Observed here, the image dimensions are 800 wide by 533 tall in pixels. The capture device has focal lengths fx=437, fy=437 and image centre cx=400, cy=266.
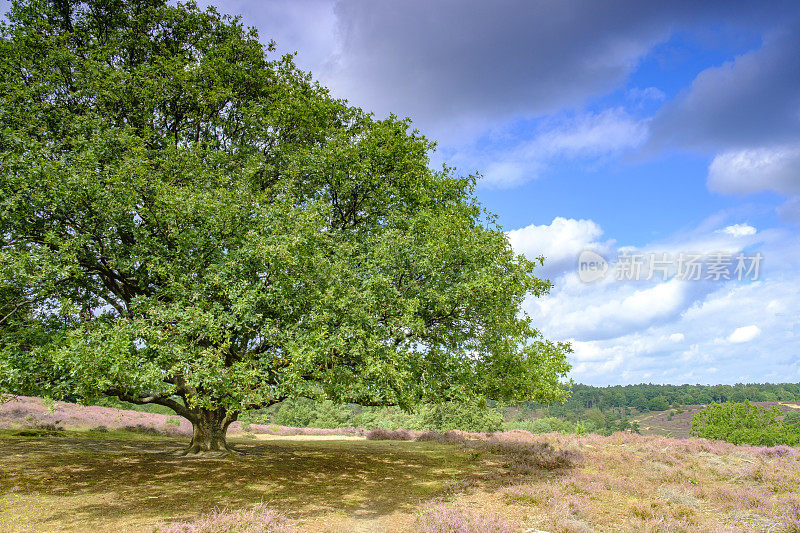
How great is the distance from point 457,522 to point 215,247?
1135cm

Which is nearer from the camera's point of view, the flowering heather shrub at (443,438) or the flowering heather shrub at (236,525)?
the flowering heather shrub at (236,525)

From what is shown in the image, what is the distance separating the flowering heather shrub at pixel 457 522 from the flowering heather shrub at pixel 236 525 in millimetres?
3283

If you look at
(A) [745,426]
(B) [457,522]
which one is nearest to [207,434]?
(B) [457,522]

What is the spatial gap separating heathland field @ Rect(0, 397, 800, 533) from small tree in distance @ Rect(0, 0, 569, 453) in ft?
9.29

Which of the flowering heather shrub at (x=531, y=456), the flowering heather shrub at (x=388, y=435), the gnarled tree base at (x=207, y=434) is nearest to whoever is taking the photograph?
the flowering heather shrub at (x=531, y=456)

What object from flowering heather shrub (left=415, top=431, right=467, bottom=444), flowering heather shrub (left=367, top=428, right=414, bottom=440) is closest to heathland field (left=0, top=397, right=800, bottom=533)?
flowering heather shrub (left=415, top=431, right=467, bottom=444)

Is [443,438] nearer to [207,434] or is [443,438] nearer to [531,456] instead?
[531,456]

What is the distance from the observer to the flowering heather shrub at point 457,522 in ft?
33.1

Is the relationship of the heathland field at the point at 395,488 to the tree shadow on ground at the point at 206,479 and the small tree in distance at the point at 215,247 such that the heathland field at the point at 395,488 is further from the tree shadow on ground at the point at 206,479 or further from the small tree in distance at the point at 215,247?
the small tree in distance at the point at 215,247

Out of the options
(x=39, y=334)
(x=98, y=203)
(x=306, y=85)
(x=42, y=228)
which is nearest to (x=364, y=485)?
(x=39, y=334)

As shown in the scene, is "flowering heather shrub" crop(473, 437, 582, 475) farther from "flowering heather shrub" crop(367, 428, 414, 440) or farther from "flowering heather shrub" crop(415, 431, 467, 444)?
"flowering heather shrub" crop(367, 428, 414, 440)

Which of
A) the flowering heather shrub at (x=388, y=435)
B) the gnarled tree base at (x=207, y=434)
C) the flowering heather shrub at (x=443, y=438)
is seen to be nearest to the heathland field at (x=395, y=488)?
the gnarled tree base at (x=207, y=434)

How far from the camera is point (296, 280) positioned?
14.2 m

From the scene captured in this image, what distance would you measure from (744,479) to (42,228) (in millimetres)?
27381
